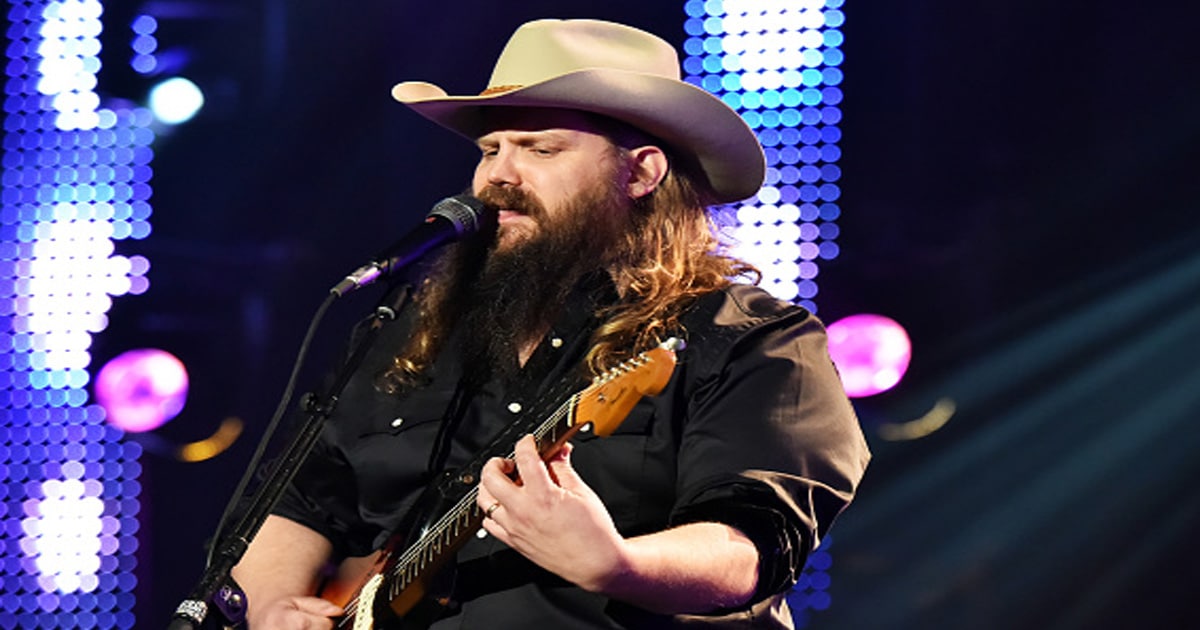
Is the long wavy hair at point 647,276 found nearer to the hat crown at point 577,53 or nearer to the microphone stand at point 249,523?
the hat crown at point 577,53

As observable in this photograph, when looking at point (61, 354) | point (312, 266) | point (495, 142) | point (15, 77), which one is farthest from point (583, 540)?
point (15, 77)

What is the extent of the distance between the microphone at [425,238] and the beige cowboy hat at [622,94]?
1.03 ft

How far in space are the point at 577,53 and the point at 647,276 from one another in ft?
1.82

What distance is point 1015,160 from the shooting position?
4.51 m

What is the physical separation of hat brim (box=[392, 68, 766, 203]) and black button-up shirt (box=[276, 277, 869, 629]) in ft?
1.32

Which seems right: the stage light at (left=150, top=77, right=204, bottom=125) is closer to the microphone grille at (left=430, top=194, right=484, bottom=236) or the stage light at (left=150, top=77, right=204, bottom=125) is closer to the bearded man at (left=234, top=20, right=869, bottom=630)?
the bearded man at (left=234, top=20, right=869, bottom=630)

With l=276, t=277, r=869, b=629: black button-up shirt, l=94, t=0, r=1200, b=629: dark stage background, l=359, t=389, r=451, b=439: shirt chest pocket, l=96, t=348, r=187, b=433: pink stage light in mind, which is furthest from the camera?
l=96, t=348, r=187, b=433: pink stage light

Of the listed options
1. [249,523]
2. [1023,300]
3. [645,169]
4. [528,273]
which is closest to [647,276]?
[528,273]

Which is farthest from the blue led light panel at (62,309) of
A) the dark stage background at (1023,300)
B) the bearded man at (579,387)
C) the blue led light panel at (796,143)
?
the bearded man at (579,387)

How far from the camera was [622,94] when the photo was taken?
2.94m

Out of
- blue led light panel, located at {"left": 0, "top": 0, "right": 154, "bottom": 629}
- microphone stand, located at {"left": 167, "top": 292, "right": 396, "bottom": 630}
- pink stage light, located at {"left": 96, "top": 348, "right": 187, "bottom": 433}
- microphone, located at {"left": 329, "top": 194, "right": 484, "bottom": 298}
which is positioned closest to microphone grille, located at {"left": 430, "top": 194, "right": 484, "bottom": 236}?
microphone, located at {"left": 329, "top": 194, "right": 484, "bottom": 298}

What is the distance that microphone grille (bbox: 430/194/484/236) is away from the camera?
2.70 meters

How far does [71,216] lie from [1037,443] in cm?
382

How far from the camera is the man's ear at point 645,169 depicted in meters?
→ 3.10
